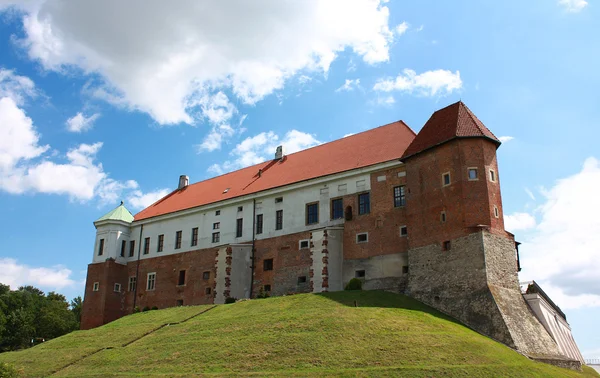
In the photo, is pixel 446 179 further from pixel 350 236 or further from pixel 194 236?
pixel 194 236

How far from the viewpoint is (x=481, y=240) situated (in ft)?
99.6

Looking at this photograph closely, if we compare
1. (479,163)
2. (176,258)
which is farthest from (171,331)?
(479,163)

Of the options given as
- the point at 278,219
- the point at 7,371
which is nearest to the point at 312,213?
the point at 278,219

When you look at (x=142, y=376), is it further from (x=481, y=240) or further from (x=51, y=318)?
(x=51, y=318)

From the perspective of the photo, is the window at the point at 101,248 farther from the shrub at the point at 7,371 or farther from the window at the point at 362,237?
the shrub at the point at 7,371

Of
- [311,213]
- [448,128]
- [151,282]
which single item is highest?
[448,128]

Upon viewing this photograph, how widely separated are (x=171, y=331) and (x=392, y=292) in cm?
1290

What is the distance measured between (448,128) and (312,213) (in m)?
11.8

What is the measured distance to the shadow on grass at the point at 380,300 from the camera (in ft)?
98.4

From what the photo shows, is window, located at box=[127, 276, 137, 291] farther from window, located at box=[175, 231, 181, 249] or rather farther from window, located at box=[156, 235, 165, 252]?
window, located at box=[175, 231, 181, 249]

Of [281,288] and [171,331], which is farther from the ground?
[281,288]

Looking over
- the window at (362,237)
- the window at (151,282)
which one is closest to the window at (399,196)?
the window at (362,237)

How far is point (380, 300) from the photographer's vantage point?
31.2 metres

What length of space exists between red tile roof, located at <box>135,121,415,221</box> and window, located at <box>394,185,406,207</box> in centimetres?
Result: 207
